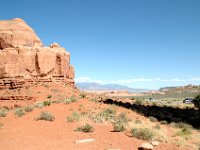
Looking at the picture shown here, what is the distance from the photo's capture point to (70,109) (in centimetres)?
2302

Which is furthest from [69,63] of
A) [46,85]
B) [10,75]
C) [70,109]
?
[70,109]

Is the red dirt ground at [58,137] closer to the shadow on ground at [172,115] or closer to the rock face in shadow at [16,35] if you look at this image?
the shadow on ground at [172,115]

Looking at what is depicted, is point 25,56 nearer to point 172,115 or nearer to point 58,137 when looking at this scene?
point 172,115

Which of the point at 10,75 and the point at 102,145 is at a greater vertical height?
the point at 10,75

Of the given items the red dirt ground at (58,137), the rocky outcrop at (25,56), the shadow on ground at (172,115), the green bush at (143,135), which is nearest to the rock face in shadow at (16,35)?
the rocky outcrop at (25,56)

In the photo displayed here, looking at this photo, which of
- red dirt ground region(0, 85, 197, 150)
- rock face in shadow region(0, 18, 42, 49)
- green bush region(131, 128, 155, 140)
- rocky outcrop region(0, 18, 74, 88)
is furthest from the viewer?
rock face in shadow region(0, 18, 42, 49)

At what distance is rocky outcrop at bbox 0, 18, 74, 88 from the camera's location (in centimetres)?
3800

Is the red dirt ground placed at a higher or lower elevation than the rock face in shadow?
lower

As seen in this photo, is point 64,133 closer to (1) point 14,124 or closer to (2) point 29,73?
(1) point 14,124

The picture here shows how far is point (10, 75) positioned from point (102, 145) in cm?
2911

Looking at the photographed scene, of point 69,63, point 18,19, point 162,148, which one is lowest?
point 162,148

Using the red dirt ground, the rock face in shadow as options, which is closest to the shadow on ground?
the red dirt ground

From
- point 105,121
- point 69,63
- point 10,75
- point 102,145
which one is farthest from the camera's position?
point 69,63

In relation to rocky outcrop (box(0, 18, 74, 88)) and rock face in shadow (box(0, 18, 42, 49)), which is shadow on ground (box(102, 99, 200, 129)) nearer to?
rocky outcrop (box(0, 18, 74, 88))
